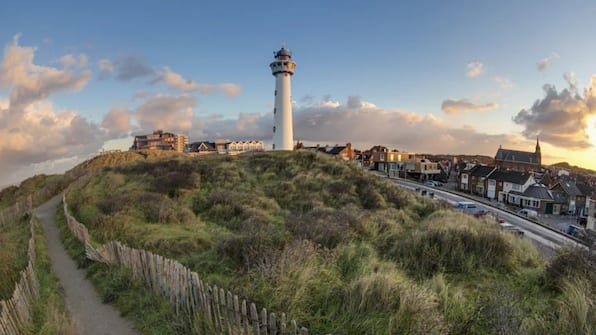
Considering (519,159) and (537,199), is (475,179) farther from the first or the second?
(519,159)

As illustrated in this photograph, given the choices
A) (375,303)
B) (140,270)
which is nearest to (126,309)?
(140,270)

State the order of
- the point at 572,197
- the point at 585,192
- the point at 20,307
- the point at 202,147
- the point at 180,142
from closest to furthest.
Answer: the point at 20,307
the point at 572,197
the point at 585,192
the point at 202,147
the point at 180,142

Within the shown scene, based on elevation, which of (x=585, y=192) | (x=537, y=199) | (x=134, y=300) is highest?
(x=134, y=300)

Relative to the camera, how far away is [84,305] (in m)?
7.43

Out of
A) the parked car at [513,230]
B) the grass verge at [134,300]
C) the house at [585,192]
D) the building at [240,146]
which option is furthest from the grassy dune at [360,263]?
the building at [240,146]

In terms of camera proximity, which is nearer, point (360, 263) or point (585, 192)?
point (360, 263)

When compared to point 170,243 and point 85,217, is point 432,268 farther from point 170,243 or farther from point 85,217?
point 85,217

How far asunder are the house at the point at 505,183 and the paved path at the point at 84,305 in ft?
219

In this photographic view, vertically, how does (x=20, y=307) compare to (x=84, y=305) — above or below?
above

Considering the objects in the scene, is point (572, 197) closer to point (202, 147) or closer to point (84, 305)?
point (84, 305)

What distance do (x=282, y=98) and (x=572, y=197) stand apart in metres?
54.5

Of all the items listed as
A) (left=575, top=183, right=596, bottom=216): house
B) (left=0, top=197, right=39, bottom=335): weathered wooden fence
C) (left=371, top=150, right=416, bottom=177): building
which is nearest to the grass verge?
(left=0, top=197, right=39, bottom=335): weathered wooden fence

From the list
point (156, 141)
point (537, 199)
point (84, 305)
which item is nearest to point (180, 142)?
point (156, 141)

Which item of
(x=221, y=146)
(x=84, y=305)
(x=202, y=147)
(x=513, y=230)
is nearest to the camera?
(x=84, y=305)
